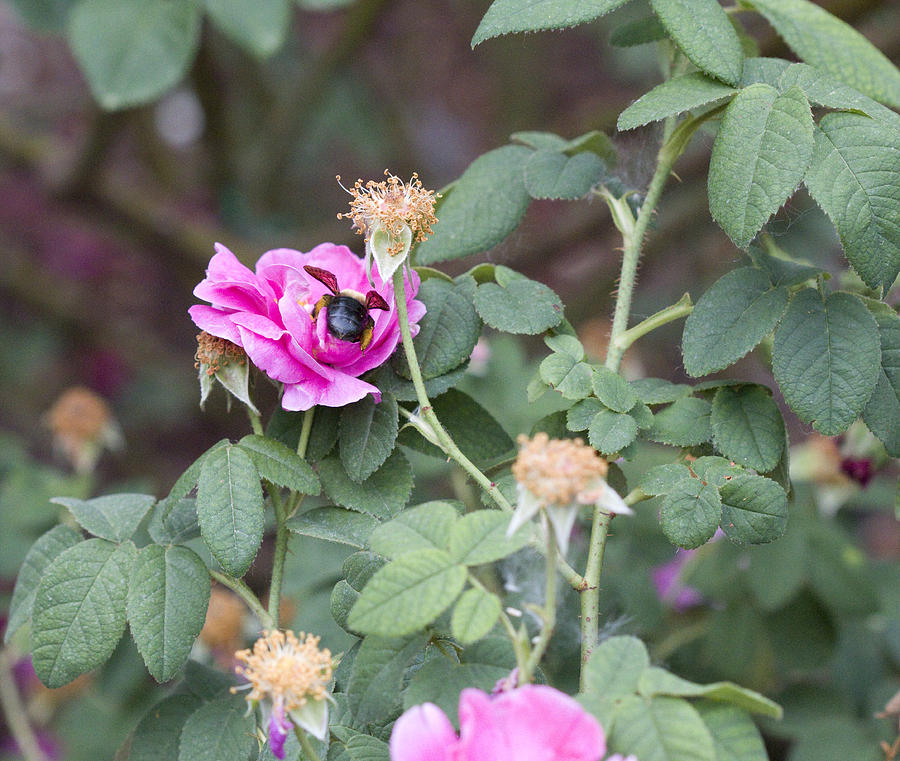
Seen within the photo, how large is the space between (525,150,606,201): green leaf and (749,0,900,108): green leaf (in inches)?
5.8

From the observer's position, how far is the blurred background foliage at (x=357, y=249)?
917 millimetres

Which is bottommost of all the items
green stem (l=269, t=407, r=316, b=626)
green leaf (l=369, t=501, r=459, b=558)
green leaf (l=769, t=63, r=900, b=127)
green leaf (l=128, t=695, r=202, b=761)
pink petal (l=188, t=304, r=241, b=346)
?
green leaf (l=128, t=695, r=202, b=761)

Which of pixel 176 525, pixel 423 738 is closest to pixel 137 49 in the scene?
pixel 176 525

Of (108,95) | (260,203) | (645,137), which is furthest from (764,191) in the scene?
(260,203)

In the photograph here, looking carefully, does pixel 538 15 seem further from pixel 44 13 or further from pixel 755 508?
pixel 44 13

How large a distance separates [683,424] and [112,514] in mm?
352

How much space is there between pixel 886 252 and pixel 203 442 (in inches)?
74.7

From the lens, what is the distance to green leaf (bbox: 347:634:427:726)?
45 centimetres

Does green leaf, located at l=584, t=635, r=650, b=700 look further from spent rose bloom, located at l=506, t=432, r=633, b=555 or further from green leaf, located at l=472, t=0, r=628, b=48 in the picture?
green leaf, located at l=472, t=0, r=628, b=48

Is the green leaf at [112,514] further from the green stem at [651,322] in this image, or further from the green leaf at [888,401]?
the green leaf at [888,401]

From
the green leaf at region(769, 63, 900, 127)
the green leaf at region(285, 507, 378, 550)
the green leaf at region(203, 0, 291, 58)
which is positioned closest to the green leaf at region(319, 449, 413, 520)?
the green leaf at region(285, 507, 378, 550)

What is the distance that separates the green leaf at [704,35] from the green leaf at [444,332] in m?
0.19

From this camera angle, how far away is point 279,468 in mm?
530

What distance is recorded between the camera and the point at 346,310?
22.0 inches
